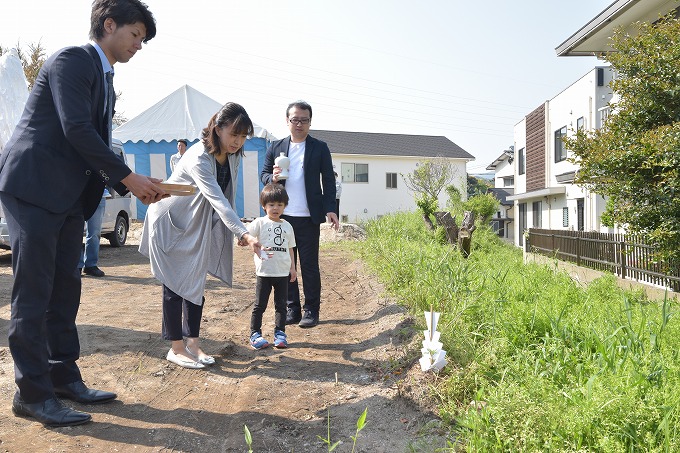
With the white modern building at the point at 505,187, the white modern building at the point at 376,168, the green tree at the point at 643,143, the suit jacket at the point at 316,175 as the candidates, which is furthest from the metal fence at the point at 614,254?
the white modern building at the point at 505,187

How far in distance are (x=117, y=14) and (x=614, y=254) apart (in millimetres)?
10108

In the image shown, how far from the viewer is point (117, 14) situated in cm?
276

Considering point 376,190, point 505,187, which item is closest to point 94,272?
point 376,190

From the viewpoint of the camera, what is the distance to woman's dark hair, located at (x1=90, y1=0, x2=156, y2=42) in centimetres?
275

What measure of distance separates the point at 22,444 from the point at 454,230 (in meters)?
9.81

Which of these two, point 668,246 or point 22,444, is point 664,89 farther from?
point 22,444

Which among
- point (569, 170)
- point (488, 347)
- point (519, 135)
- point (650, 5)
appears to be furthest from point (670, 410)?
point (519, 135)

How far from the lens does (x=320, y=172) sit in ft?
15.9

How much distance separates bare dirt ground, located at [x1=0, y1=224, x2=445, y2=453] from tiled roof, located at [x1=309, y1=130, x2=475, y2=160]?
31.6 metres

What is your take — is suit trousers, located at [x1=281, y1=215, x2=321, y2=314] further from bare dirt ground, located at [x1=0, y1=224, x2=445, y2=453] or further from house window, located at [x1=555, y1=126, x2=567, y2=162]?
house window, located at [x1=555, y1=126, x2=567, y2=162]

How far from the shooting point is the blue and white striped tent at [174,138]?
1548 cm

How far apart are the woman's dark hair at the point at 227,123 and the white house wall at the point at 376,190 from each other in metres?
31.1

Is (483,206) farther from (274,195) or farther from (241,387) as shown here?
(241,387)

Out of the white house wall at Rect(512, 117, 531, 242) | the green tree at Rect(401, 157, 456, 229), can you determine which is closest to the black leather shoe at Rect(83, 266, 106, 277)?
the white house wall at Rect(512, 117, 531, 242)
